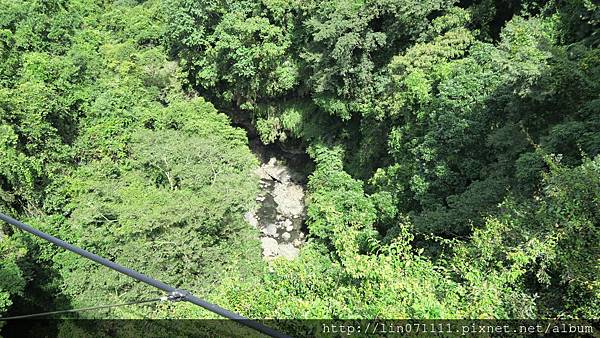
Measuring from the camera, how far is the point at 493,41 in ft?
53.1

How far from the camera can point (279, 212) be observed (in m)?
22.4

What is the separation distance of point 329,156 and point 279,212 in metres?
4.20

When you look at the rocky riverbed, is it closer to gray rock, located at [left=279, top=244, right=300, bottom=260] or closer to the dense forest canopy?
gray rock, located at [left=279, top=244, right=300, bottom=260]

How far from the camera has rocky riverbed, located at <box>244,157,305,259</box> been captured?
20.7m

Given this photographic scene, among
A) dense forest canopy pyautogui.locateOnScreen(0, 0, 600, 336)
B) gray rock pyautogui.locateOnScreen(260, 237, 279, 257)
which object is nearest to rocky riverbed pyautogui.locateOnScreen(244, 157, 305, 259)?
gray rock pyautogui.locateOnScreen(260, 237, 279, 257)

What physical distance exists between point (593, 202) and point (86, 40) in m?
23.3

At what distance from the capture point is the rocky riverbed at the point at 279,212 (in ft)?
68.0

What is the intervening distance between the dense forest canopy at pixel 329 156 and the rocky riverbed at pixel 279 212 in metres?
1.66

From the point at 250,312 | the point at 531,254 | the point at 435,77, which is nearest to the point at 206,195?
the point at 250,312

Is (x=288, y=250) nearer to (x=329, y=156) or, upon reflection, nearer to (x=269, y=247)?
(x=269, y=247)

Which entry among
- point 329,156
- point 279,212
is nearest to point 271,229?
point 279,212

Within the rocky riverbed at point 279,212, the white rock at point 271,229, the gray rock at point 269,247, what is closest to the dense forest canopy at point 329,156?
the rocky riverbed at point 279,212

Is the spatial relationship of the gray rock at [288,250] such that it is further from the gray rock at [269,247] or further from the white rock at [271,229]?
the white rock at [271,229]

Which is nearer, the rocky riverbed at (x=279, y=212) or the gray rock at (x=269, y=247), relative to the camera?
the gray rock at (x=269, y=247)
